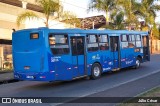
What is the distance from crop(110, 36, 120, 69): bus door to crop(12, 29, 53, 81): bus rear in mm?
6106

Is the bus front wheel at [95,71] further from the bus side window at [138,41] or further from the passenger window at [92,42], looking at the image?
the bus side window at [138,41]

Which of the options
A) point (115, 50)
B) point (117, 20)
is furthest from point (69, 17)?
point (117, 20)

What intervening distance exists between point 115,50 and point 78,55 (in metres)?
4.22

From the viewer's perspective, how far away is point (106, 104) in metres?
10.0

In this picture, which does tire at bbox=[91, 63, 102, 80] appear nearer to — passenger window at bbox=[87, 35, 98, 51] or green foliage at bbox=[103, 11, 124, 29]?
passenger window at bbox=[87, 35, 98, 51]

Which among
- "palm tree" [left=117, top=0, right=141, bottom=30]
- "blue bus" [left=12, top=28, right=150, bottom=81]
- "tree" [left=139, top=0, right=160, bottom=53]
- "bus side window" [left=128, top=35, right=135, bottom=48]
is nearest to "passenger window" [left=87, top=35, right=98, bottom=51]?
"blue bus" [left=12, top=28, right=150, bottom=81]

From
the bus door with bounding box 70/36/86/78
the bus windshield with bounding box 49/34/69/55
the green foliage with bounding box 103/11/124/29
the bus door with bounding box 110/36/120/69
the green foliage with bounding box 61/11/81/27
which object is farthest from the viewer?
the green foliage with bounding box 103/11/124/29

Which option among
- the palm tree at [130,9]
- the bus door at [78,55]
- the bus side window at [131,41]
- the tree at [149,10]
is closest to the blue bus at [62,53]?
the bus door at [78,55]

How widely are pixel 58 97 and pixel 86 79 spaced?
5.46 m

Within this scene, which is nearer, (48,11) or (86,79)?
(86,79)

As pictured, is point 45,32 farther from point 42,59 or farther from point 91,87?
point 91,87

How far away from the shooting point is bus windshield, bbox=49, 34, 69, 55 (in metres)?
14.3

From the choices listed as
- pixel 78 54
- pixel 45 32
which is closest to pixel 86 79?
pixel 78 54

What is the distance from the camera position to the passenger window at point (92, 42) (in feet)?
55.1
